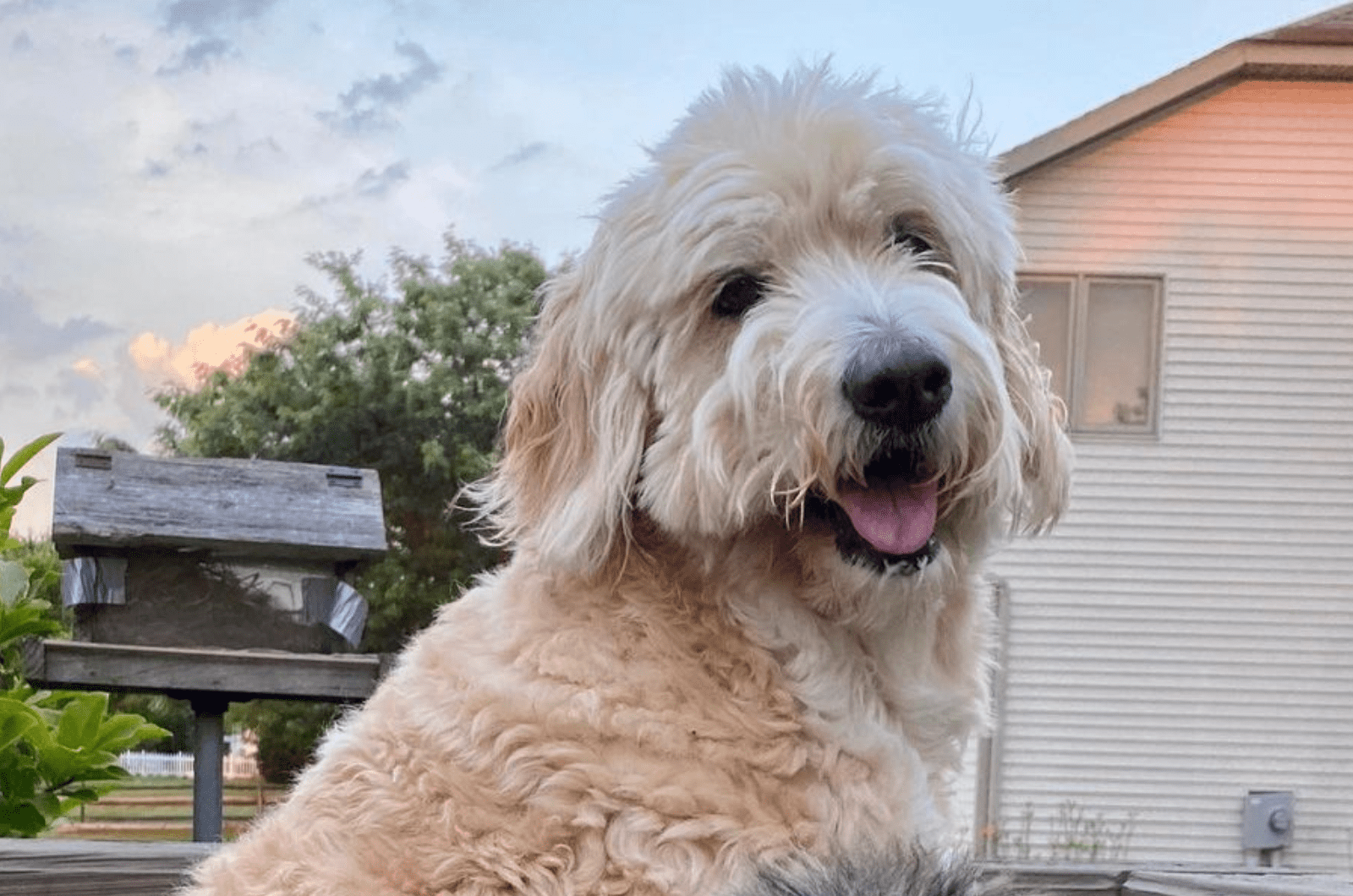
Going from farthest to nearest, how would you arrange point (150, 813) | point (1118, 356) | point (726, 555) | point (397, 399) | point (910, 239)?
point (397, 399)
point (1118, 356)
point (150, 813)
point (910, 239)
point (726, 555)

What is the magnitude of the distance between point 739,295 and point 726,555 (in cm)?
34

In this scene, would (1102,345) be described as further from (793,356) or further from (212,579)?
(793,356)

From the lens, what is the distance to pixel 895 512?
197 centimetres

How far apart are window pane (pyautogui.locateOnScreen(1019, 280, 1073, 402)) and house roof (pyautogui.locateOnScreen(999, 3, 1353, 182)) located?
3.36 ft

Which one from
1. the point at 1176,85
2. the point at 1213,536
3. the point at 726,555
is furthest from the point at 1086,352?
the point at 726,555

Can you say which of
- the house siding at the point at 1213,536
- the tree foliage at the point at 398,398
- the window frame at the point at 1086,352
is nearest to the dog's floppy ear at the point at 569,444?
the window frame at the point at 1086,352

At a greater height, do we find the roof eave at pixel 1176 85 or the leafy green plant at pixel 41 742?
the roof eave at pixel 1176 85

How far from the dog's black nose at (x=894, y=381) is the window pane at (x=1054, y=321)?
38.6 feet

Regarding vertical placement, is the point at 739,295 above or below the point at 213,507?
above

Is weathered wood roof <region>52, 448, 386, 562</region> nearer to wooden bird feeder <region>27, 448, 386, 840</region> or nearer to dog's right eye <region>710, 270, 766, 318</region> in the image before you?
wooden bird feeder <region>27, 448, 386, 840</region>

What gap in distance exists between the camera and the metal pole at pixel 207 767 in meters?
4.69

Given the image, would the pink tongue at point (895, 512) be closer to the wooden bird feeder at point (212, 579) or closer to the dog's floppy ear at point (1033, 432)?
the dog's floppy ear at point (1033, 432)

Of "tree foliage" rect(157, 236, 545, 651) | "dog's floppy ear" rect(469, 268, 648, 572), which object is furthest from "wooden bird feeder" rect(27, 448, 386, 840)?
"tree foliage" rect(157, 236, 545, 651)

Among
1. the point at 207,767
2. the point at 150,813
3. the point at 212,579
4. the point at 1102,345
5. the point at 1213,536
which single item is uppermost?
the point at 1102,345
